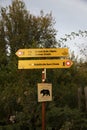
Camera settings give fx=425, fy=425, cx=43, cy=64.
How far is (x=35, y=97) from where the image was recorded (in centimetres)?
1631

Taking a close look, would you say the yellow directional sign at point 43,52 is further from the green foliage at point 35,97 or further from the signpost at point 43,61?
the green foliage at point 35,97

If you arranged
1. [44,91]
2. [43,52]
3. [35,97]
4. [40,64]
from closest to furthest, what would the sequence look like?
[44,91], [40,64], [43,52], [35,97]

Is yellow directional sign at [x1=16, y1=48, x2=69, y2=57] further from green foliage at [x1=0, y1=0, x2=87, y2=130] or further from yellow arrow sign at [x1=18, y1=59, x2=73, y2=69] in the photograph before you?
green foliage at [x1=0, y1=0, x2=87, y2=130]

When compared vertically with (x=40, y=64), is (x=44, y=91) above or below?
below

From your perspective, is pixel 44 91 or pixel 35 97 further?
pixel 35 97

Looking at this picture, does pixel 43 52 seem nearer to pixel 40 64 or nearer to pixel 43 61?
pixel 43 61

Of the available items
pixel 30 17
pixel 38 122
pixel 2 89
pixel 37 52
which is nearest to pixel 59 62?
pixel 37 52

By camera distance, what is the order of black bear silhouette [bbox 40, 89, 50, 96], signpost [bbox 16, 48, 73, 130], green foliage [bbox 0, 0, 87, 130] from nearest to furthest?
black bear silhouette [bbox 40, 89, 50, 96] < signpost [bbox 16, 48, 73, 130] < green foliage [bbox 0, 0, 87, 130]

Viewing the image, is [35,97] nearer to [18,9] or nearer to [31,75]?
[31,75]

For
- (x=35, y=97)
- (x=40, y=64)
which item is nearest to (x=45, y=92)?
(x=40, y=64)

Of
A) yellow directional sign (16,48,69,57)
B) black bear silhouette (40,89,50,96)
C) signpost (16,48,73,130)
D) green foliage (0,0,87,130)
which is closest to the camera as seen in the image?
black bear silhouette (40,89,50,96)

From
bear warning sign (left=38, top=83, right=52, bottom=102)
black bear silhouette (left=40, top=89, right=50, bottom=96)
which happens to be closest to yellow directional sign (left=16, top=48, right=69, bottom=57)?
bear warning sign (left=38, top=83, right=52, bottom=102)

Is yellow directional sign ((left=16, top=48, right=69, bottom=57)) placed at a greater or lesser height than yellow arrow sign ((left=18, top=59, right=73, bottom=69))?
greater

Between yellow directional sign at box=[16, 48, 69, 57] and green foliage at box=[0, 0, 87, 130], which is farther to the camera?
green foliage at box=[0, 0, 87, 130]
